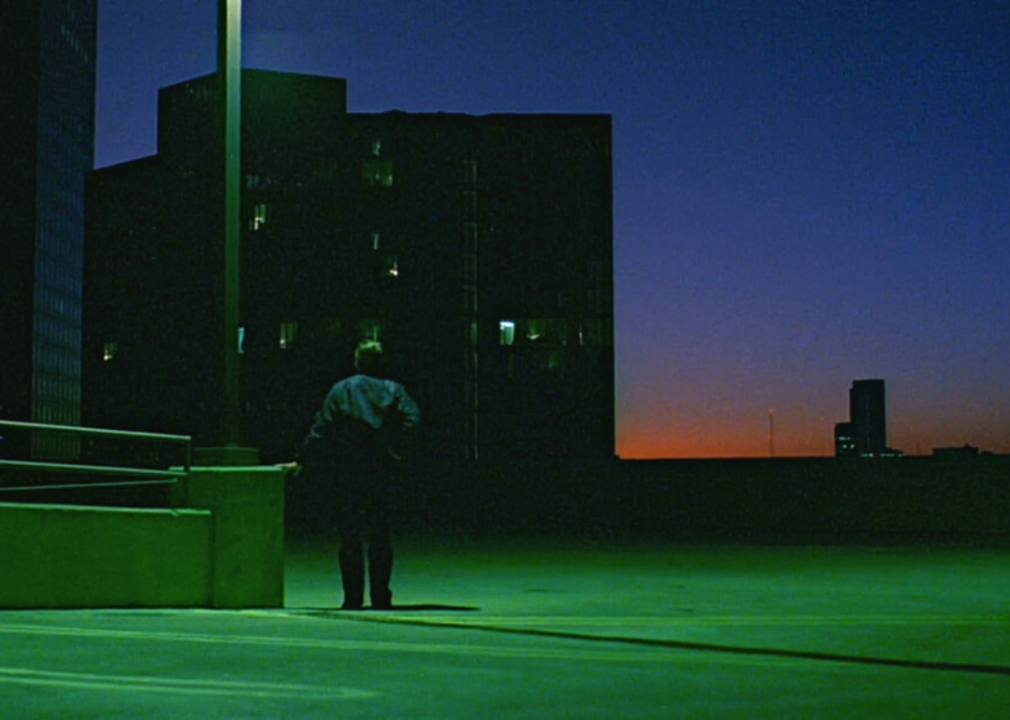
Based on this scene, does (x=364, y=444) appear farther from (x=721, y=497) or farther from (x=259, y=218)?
(x=259, y=218)

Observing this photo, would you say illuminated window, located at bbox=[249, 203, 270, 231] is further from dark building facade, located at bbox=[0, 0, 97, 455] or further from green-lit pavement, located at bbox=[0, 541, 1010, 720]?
dark building facade, located at bbox=[0, 0, 97, 455]

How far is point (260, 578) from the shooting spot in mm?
9453

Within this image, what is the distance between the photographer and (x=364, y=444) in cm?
937

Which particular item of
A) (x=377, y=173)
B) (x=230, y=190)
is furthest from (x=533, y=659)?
(x=377, y=173)

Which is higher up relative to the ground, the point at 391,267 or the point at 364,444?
the point at 391,267

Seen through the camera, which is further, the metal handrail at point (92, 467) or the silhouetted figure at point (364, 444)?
the silhouetted figure at point (364, 444)

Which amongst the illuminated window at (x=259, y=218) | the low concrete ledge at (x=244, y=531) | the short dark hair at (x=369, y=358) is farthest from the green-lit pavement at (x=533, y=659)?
the illuminated window at (x=259, y=218)

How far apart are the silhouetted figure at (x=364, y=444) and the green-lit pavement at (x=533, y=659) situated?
601 mm

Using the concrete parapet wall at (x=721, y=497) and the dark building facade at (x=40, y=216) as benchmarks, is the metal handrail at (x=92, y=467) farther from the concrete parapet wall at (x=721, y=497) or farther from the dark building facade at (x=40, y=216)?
the dark building facade at (x=40, y=216)

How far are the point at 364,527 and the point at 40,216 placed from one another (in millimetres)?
131706

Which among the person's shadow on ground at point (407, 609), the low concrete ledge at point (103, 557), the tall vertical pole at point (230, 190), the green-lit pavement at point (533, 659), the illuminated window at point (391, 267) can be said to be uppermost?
the illuminated window at point (391, 267)

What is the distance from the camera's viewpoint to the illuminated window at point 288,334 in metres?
57.9

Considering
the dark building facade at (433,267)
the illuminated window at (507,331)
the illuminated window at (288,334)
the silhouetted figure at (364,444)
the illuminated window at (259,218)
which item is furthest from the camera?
the illuminated window at (259,218)

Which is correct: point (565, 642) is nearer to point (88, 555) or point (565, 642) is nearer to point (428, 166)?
point (88, 555)
